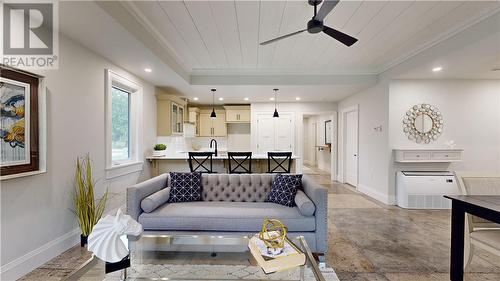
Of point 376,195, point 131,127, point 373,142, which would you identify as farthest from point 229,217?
point 373,142

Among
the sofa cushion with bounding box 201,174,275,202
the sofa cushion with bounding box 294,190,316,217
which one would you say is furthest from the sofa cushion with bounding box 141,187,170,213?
the sofa cushion with bounding box 294,190,316,217

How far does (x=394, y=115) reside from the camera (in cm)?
467

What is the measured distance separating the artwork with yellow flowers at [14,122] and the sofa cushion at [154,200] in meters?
1.11

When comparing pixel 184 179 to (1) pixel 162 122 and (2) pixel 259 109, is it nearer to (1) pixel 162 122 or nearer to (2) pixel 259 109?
(1) pixel 162 122

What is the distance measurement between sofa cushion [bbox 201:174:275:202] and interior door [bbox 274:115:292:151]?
422 centimetres

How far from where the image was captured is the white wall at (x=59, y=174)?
7.11 ft

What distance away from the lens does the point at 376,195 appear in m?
5.10

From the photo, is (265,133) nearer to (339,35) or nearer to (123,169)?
(123,169)

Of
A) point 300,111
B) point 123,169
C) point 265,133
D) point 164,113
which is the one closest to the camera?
point 123,169

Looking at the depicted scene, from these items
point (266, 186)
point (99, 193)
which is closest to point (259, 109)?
point (266, 186)

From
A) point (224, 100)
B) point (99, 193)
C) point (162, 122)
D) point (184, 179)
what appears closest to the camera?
point (184, 179)

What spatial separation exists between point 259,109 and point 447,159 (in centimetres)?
461

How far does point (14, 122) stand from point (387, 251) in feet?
12.8

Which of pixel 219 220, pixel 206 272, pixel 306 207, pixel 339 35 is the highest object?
pixel 339 35
